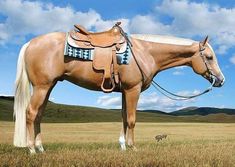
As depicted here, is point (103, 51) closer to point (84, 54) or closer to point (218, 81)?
point (84, 54)

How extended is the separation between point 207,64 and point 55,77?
13.1ft

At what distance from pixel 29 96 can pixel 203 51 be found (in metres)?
4.57

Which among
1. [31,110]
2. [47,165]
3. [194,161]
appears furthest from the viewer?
[31,110]

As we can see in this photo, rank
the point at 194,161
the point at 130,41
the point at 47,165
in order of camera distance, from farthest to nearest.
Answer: the point at 130,41, the point at 194,161, the point at 47,165

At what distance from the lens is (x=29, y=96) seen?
10.3 m

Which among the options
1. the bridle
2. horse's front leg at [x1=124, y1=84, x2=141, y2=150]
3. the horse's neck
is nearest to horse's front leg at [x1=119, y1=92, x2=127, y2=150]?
horse's front leg at [x1=124, y1=84, x2=141, y2=150]

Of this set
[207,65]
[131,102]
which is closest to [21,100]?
[131,102]

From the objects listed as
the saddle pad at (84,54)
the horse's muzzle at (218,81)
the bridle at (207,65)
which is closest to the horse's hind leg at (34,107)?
the saddle pad at (84,54)

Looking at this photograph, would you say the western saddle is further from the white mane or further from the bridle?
the bridle

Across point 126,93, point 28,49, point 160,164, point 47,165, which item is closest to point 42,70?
point 28,49

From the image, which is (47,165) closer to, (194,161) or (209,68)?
(194,161)

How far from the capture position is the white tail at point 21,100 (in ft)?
33.3

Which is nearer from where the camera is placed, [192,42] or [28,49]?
[28,49]

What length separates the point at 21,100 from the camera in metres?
10.3
